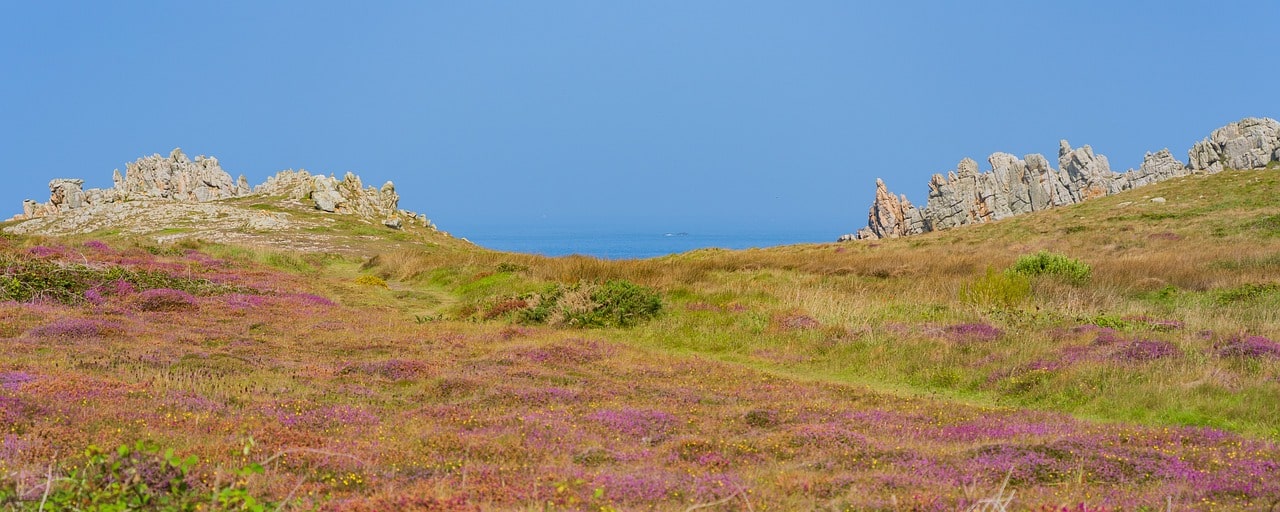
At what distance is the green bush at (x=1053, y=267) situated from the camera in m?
25.8

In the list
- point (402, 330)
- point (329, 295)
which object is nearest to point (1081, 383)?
point (402, 330)

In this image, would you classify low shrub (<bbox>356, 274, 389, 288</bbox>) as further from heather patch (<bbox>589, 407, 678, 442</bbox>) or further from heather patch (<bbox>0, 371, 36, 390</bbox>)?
heather patch (<bbox>589, 407, 678, 442</bbox>)

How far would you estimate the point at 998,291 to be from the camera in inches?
886

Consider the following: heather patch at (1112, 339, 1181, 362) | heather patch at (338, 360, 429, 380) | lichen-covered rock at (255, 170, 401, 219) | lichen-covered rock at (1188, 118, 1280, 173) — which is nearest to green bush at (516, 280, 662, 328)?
heather patch at (338, 360, 429, 380)

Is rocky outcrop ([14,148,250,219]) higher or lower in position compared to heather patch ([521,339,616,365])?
higher

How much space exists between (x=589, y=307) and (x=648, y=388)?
907 cm

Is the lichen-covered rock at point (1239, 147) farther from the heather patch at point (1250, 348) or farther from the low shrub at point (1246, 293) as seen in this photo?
the heather patch at point (1250, 348)

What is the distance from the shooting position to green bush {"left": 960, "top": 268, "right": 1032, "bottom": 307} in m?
22.2

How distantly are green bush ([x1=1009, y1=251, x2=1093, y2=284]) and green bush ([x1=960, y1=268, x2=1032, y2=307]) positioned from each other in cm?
291

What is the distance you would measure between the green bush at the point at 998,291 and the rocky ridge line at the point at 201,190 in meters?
47.3

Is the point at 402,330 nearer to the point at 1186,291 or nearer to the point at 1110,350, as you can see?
the point at 1110,350

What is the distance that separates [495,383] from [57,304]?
13569mm

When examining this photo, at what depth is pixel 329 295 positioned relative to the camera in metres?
26.7

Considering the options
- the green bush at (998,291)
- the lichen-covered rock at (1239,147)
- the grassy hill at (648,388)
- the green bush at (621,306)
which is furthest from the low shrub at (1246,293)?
the lichen-covered rock at (1239,147)
